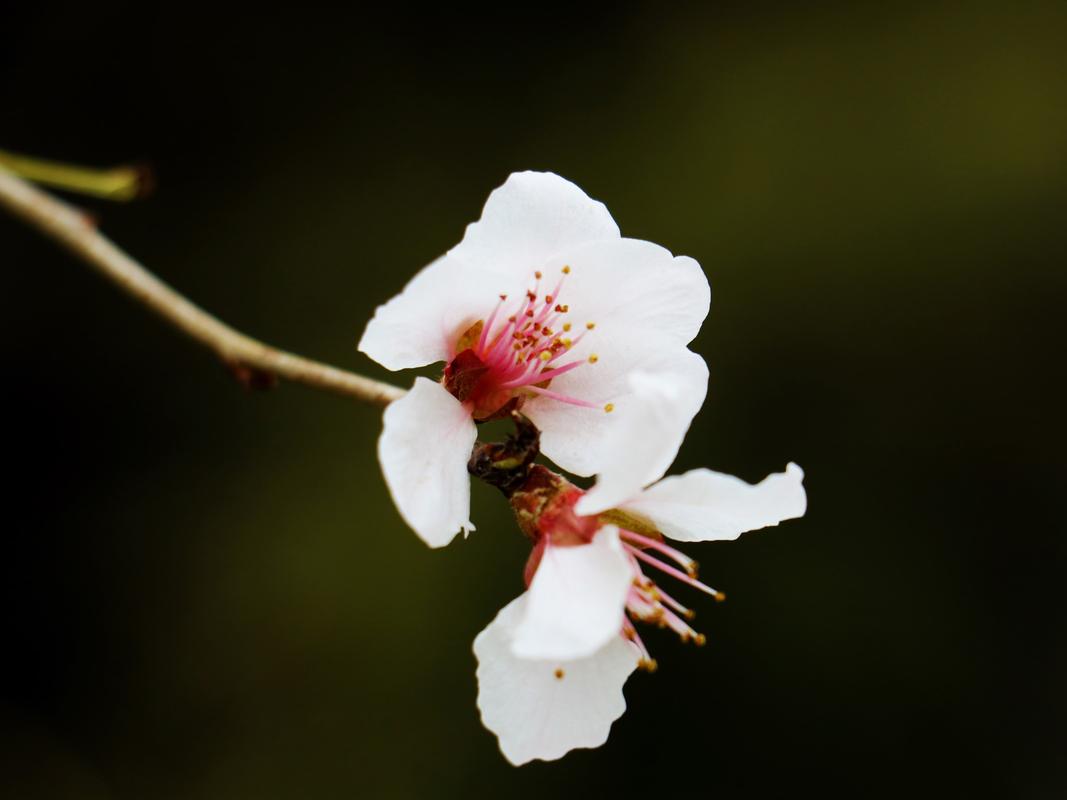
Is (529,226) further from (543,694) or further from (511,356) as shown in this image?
(543,694)

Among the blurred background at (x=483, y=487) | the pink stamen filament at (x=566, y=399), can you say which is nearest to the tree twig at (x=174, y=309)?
the pink stamen filament at (x=566, y=399)

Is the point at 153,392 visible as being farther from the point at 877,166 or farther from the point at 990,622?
the point at 990,622

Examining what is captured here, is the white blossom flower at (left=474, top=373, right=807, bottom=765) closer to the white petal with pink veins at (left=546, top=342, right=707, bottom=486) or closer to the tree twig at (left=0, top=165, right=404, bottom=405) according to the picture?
the white petal with pink veins at (left=546, top=342, right=707, bottom=486)

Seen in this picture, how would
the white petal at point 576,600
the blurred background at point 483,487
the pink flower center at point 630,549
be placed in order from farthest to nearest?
the blurred background at point 483,487 → the pink flower center at point 630,549 → the white petal at point 576,600

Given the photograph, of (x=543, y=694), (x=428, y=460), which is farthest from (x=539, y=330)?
(x=543, y=694)

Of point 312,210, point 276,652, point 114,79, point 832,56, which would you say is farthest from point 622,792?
point 114,79

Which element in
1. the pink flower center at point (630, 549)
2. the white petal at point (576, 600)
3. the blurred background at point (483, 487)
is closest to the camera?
the white petal at point (576, 600)

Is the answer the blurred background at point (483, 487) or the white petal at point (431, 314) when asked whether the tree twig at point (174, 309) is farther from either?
the blurred background at point (483, 487)
